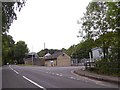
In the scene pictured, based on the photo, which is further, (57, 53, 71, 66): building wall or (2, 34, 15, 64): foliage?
(57, 53, 71, 66): building wall

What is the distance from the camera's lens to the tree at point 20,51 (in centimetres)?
17231

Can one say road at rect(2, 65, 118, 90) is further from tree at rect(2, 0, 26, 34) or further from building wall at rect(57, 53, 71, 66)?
building wall at rect(57, 53, 71, 66)

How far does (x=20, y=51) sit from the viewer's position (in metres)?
174

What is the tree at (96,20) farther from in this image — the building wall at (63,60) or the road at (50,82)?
the building wall at (63,60)

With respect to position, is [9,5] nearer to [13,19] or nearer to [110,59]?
[13,19]

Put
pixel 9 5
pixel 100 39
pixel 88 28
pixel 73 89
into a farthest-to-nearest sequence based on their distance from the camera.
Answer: pixel 88 28
pixel 100 39
pixel 9 5
pixel 73 89

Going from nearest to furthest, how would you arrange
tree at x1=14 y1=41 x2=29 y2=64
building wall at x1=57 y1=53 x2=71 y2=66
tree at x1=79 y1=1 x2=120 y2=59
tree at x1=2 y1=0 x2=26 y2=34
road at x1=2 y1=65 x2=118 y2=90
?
road at x1=2 y1=65 x2=118 y2=90, tree at x1=2 y1=0 x2=26 y2=34, tree at x1=79 y1=1 x2=120 y2=59, building wall at x1=57 y1=53 x2=71 y2=66, tree at x1=14 y1=41 x2=29 y2=64

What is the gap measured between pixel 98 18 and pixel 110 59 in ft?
23.5

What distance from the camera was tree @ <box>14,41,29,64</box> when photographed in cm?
17231

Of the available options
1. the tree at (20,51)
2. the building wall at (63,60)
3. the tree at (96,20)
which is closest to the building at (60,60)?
the building wall at (63,60)

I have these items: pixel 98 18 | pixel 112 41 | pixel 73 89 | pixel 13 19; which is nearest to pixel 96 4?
pixel 98 18

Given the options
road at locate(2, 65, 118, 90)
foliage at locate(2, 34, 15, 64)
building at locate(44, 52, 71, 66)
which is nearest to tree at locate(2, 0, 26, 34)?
road at locate(2, 65, 118, 90)

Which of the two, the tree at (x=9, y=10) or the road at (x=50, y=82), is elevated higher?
the tree at (x=9, y=10)

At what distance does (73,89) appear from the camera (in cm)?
1764
